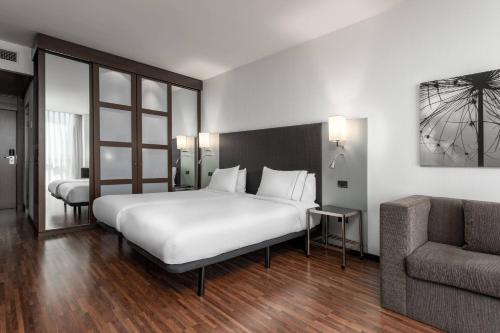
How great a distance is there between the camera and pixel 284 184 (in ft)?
11.5

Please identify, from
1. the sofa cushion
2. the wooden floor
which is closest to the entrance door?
the wooden floor

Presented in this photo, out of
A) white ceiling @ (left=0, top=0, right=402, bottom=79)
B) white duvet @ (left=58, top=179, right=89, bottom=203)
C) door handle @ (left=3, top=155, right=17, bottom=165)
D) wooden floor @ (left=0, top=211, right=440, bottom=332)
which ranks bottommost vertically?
wooden floor @ (left=0, top=211, right=440, bottom=332)

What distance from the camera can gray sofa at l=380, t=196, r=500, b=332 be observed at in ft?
5.25

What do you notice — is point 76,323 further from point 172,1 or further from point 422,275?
point 172,1

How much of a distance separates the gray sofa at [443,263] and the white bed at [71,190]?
4.19m

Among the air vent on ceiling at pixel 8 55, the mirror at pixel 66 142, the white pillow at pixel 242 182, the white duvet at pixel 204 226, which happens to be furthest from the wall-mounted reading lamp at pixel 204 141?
the air vent on ceiling at pixel 8 55

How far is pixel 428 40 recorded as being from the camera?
2.64 m

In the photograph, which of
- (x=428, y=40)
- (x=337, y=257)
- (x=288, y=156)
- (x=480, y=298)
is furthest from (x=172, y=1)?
(x=480, y=298)

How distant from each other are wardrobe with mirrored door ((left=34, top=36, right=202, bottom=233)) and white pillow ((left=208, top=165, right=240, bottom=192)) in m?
1.15

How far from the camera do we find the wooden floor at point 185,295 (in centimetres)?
179

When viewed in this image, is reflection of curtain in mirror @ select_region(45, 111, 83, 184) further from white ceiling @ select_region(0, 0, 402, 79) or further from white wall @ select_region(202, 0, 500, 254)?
white wall @ select_region(202, 0, 500, 254)

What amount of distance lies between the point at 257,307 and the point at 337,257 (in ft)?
4.73

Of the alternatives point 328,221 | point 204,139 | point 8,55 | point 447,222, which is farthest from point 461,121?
point 8,55

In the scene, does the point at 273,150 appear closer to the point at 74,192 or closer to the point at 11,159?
the point at 74,192
